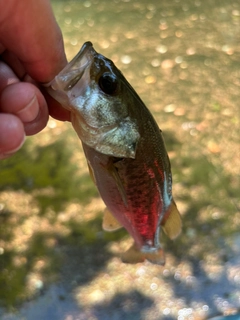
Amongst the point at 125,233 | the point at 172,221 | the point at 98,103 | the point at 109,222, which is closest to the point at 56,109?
the point at 98,103

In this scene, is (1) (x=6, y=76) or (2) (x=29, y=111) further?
(1) (x=6, y=76)

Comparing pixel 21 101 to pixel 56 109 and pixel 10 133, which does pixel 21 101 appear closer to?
pixel 10 133

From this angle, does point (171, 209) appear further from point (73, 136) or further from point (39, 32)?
point (73, 136)

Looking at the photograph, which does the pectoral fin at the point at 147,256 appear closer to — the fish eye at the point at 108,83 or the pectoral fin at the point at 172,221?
the pectoral fin at the point at 172,221

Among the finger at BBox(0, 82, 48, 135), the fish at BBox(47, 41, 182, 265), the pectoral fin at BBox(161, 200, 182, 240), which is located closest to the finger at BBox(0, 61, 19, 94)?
the finger at BBox(0, 82, 48, 135)

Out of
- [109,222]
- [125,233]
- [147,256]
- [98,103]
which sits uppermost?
[98,103]

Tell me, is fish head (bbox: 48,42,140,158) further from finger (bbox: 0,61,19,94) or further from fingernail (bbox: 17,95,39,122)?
finger (bbox: 0,61,19,94)

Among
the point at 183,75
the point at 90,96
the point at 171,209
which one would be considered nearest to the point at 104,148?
the point at 90,96

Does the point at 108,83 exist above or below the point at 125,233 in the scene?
above
